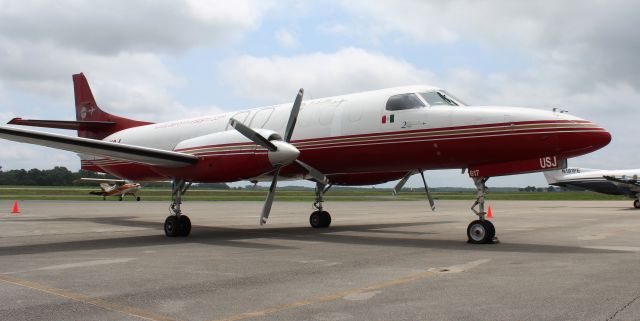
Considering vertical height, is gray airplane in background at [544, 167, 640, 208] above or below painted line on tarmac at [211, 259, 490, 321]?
above

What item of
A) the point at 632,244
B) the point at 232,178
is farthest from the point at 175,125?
the point at 632,244

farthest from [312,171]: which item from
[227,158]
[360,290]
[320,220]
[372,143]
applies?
[360,290]

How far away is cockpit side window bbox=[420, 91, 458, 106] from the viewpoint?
13.1 m

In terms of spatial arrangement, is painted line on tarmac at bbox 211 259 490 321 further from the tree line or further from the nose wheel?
the tree line

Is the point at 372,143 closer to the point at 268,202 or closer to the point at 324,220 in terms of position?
the point at 268,202

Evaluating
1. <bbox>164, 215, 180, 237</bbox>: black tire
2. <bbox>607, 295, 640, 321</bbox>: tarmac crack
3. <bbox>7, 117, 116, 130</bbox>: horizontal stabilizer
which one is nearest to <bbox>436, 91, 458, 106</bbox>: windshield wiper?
<bbox>607, 295, 640, 321</bbox>: tarmac crack

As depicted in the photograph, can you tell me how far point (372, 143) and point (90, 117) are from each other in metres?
15.2

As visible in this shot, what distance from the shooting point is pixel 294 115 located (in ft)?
47.8

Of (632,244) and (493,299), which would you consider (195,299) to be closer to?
(493,299)

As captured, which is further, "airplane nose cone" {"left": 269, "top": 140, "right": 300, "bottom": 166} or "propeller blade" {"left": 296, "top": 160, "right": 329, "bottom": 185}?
"propeller blade" {"left": 296, "top": 160, "right": 329, "bottom": 185}

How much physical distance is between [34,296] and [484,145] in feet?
31.1

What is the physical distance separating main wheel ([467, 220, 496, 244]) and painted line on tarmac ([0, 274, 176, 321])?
30.0ft

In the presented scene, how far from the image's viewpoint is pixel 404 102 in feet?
44.2

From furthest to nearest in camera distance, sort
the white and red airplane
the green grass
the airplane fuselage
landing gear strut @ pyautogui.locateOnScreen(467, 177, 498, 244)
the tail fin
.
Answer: the green grass → the tail fin → landing gear strut @ pyautogui.locateOnScreen(467, 177, 498, 244) → the white and red airplane → the airplane fuselage
